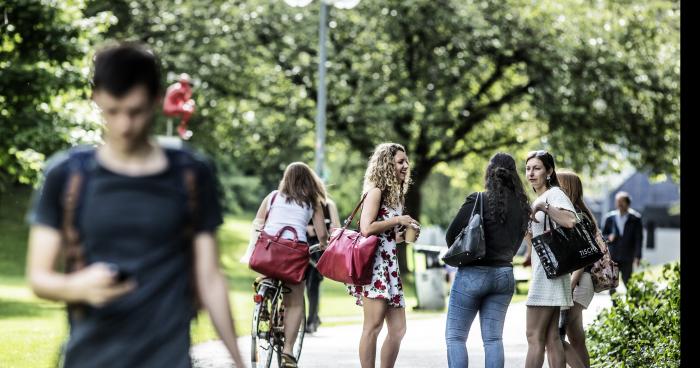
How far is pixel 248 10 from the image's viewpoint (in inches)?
1200

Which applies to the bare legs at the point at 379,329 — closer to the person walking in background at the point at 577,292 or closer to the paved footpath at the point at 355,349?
the person walking in background at the point at 577,292

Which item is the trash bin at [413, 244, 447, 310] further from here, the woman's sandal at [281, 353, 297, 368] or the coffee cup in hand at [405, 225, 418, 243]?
the coffee cup in hand at [405, 225, 418, 243]

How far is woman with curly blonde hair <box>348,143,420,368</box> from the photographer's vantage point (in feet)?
27.5

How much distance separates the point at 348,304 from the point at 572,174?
16.1 metres

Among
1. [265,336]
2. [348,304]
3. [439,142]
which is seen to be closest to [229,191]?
[439,142]

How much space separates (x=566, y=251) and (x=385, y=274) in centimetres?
123

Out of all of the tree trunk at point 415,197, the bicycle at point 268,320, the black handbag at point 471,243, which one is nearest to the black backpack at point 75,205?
the black handbag at point 471,243

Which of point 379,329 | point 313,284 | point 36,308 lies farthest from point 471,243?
point 36,308

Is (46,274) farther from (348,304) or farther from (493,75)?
(493,75)

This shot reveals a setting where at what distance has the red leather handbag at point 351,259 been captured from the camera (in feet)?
27.3

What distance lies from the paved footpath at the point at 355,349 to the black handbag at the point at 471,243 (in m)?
3.20

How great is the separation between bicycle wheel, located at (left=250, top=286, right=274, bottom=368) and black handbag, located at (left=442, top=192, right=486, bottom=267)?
7.62 feet

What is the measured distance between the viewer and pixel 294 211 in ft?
31.3

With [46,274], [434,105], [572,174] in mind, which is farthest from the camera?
[434,105]
